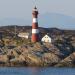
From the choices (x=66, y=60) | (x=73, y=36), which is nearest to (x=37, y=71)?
(x=66, y=60)

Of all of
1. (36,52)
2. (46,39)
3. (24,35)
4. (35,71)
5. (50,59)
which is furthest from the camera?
(24,35)

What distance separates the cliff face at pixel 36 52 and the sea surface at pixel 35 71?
13.5 ft

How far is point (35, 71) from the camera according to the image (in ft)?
254

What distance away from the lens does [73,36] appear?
350 ft

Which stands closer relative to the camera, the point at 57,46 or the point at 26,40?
the point at 57,46

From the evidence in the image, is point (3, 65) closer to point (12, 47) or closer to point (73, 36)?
point (12, 47)

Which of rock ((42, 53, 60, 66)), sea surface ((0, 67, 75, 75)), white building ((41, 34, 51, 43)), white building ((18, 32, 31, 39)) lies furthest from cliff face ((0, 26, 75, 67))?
sea surface ((0, 67, 75, 75))

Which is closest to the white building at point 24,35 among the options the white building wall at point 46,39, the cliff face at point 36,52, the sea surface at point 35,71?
the cliff face at point 36,52

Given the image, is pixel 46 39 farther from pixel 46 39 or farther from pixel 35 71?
pixel 35 71

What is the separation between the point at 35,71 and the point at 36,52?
36.7ft

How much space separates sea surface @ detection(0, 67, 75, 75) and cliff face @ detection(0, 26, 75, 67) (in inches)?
162

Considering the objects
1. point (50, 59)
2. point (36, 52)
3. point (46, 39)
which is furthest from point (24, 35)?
point (50, 59)

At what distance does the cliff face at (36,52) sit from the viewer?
8619cm

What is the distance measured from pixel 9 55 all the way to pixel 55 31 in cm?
3021
